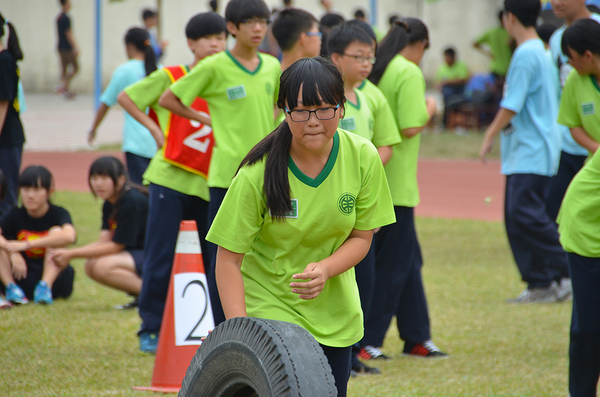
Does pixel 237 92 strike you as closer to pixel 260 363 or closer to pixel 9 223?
pixel 260 363

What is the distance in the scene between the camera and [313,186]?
2549mm

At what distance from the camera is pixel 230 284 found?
2.53 metres

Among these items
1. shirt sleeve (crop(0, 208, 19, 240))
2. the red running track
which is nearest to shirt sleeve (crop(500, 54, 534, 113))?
shirt sleeve (crop(0, 208, 19, 240))

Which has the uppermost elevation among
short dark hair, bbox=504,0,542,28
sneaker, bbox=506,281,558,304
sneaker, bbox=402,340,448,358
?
short dark hair, bbox=504,0,542,28

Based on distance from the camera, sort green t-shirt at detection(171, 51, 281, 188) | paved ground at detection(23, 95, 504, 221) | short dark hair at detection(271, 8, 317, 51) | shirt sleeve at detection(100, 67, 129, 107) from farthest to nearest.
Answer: paved ground at detection(23, 95, 504, 221), shirt sleeve at detection(100, 67, 129, 107), short dark hair at detection(271, 8, 317, 51), green t-shirt at detection(171, 51, 281, 188)

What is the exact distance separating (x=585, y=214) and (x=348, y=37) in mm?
1582

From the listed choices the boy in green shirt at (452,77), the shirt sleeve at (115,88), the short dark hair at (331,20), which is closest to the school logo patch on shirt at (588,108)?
the short dark hair at (331,20)

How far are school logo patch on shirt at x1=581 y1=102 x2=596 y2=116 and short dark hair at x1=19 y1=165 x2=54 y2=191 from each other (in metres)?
A: 3.94

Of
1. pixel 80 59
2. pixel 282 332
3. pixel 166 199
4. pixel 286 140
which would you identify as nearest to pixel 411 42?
pixel 166 199

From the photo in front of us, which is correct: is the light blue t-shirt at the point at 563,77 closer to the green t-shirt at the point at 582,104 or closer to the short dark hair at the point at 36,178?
the green t-shirt at the point at 582,104

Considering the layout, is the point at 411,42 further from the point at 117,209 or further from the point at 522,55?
the point at 117,209

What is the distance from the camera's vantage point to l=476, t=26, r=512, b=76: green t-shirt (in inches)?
640

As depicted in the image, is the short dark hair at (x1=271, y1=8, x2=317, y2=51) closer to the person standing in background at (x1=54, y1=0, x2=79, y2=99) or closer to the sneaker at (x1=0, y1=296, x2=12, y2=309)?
the sneaker at (x1=0, y1=296, x2=12, y2=309)

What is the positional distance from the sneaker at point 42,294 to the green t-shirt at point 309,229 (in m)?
3.50
